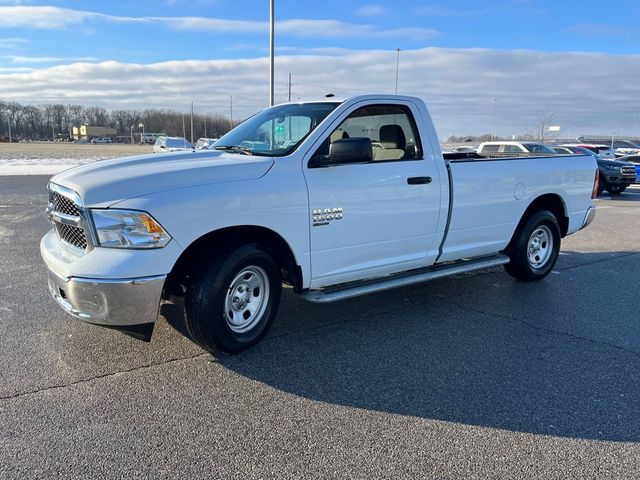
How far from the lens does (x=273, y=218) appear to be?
4105 mm

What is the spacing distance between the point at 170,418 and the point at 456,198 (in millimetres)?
3469

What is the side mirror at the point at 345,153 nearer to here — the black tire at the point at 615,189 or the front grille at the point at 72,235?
the front grille at the point at 72,235

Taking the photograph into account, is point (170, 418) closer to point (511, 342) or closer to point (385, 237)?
point (385, 237)

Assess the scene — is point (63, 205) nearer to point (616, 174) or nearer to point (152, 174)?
point (152, 174)

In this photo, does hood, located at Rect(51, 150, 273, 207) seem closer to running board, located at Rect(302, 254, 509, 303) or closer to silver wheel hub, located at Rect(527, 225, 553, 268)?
running board, located at Rect(302, 254, 509, 303)

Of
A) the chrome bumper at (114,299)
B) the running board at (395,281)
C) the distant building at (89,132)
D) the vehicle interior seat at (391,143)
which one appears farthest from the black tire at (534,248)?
the distant building at (89,132)

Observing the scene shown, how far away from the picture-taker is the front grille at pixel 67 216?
375 cm

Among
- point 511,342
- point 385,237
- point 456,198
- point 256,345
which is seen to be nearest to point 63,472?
point 256,345

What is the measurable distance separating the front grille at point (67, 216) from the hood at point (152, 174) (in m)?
0.07

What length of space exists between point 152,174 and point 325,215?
1.40m

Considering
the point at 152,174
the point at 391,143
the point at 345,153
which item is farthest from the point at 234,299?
the point at 391,143

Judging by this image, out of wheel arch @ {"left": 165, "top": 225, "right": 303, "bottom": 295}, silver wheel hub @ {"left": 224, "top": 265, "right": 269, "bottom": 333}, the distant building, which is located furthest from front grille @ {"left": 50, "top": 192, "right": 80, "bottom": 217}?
the distant building

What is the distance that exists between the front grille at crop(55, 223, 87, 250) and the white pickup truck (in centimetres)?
2

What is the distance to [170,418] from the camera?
10.8 feet
